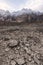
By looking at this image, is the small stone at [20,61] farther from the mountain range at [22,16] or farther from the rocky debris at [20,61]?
the mountain range at [22,16]

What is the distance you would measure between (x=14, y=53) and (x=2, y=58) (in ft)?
1.21

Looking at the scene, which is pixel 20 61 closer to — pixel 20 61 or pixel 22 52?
pixel 20 61

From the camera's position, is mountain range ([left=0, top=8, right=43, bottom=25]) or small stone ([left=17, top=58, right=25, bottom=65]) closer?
small stone ([left=17, top=58, right=25, bottom=65])

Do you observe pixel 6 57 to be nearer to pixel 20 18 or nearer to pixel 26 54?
pixel 26 54

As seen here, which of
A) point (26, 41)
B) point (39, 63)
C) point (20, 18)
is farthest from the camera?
point (20, 18)

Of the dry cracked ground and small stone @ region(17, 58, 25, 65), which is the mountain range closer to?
the dry cracked ground

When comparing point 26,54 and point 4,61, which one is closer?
point 4,61

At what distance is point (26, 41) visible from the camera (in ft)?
13.1

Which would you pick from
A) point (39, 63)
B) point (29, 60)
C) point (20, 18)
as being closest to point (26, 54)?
point (29, 60)

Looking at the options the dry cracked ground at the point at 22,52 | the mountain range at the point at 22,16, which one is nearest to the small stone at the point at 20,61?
the dry cracked ground at the point at 22,52

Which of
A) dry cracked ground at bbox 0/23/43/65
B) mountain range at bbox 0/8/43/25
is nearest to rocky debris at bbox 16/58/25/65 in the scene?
dry cracked ground at bbox 0/23/43/65

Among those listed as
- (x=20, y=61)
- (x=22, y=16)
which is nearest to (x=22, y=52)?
(x=20, y=61)

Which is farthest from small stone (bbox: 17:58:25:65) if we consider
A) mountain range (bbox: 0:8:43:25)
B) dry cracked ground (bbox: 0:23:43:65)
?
mountain range (bbox: 0:8:43:25)

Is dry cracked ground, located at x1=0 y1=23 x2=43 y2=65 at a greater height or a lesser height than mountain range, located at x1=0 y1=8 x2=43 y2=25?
lesser
